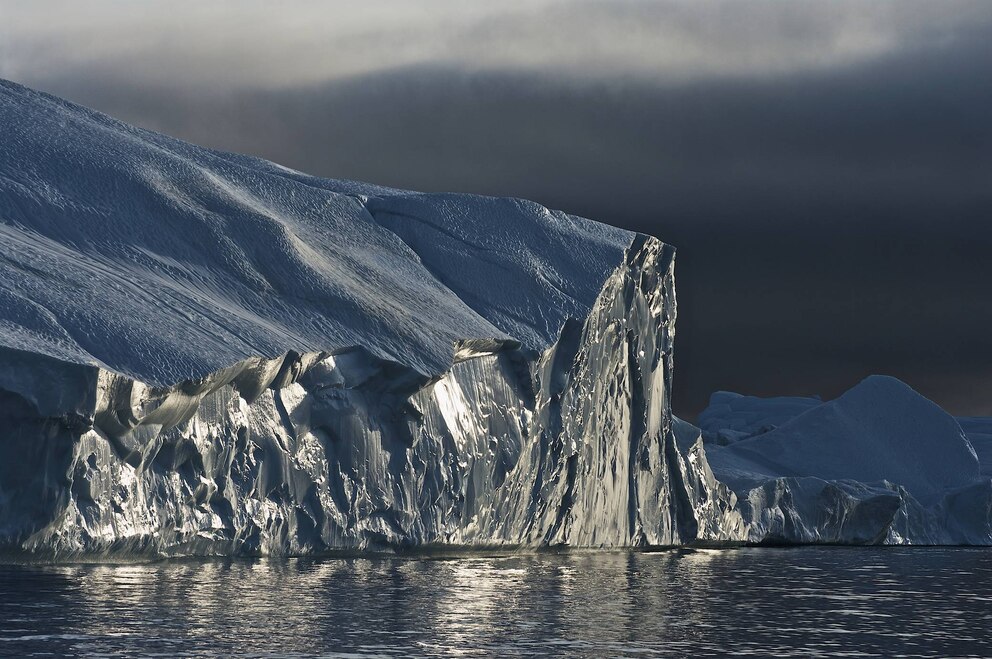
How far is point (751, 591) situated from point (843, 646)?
18.7ft

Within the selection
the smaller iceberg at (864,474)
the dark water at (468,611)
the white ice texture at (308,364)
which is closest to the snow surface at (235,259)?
the white ice texture at (308,364)

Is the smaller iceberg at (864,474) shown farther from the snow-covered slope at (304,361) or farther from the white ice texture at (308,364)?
the snow-covered slope at (304,361)

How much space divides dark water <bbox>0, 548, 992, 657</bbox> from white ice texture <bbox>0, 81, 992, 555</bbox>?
2.96ft

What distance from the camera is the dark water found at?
10938mm

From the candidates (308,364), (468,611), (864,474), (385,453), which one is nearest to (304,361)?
(308,364)

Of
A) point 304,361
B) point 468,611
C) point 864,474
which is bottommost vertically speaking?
point 468,611

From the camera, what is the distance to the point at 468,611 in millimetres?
13523

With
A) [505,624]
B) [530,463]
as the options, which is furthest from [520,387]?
[505,624]

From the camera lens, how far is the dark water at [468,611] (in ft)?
35.9

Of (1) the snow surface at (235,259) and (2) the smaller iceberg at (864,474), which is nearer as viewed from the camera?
(1) the snow surface at (235,259)

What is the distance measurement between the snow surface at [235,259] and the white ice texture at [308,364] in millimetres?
46

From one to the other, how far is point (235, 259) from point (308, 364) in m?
2.39

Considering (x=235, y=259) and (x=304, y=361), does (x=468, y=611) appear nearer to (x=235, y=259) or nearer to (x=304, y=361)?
(x=304, y=361)

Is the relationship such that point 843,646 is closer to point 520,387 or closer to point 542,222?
point 520,387
